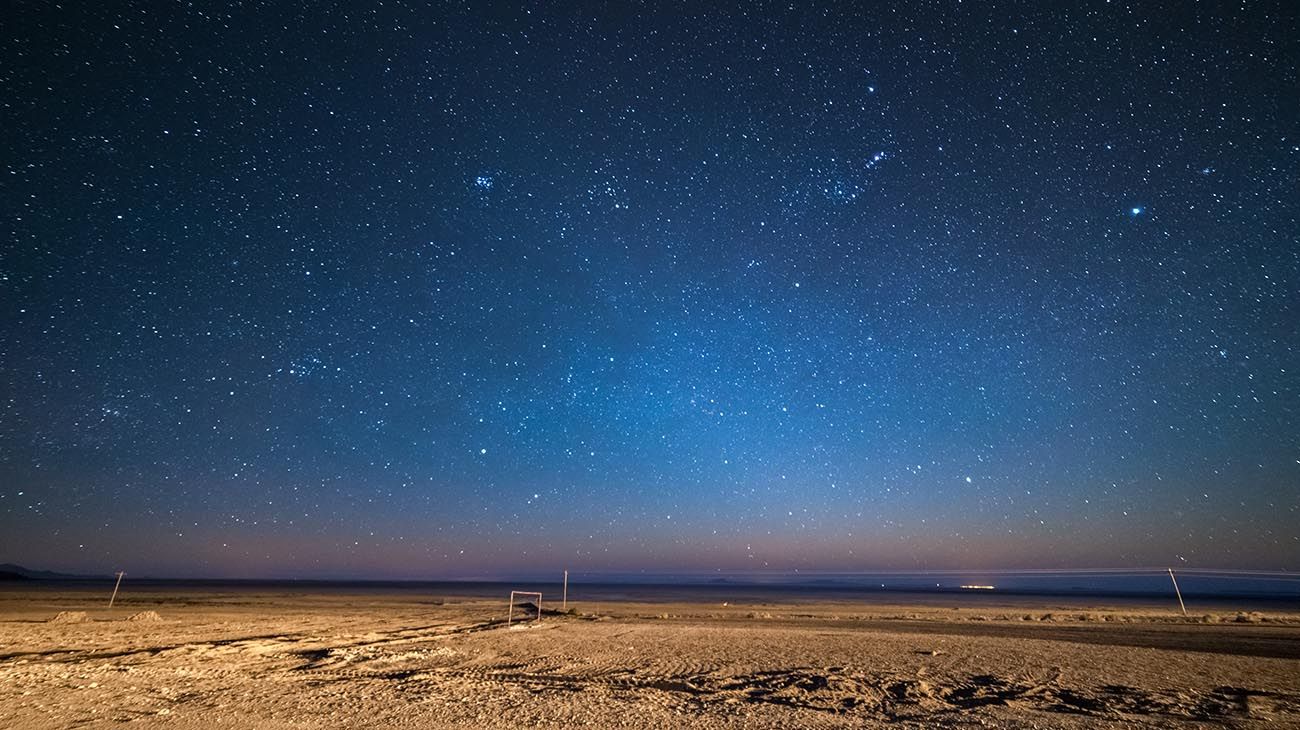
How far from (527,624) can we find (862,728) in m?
18.7

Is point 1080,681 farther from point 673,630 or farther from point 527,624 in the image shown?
point 527,624

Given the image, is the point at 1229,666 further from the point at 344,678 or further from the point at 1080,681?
the point at 344,678

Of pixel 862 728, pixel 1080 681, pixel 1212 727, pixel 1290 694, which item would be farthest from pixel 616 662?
pixel 1290 694

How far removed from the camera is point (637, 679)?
1032 centimetres

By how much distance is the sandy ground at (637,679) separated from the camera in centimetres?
770

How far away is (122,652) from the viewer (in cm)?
1406

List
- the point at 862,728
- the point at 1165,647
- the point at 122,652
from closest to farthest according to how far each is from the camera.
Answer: the point at 862,728
the point at 122,652
the point at 1165,647

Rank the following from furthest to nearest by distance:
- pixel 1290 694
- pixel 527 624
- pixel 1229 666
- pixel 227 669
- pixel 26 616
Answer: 1. pixel 26 616
2. pixel 527 624
3. pixel 1229 666
4. pixel 227 669
5. pixel 1290 694

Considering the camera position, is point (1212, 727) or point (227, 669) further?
point (227, 669)

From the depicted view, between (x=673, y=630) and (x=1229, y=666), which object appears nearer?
(x=1229, y=666)

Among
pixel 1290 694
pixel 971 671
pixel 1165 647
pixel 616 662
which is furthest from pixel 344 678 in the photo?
pixel 1165 647

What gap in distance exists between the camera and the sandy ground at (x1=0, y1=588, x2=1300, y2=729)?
7.70 metres

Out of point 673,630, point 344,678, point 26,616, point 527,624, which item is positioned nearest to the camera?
point 344,678

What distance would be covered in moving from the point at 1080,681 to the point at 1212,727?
3.36 m
